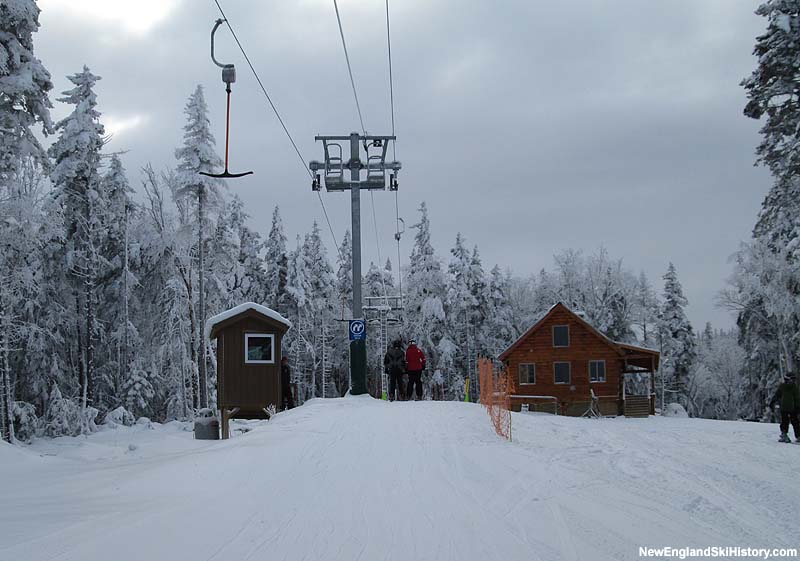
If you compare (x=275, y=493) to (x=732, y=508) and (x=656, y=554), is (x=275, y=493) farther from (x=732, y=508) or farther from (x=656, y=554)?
(x=732, y=508)

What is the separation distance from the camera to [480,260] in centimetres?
5812

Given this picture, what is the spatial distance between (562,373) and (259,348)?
76.7 ft

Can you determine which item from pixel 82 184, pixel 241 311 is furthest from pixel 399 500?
pixel 82 184

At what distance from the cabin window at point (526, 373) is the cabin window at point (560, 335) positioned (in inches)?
77.8

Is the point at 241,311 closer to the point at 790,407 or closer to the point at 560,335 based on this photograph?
the point at 790,407

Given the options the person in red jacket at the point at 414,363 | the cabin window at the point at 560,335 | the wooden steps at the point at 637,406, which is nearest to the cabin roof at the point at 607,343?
the cabin window at the point at 560,335

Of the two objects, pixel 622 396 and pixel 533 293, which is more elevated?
pixel 533 293

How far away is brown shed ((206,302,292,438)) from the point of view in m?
21.2

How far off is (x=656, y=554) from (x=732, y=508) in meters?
2.13

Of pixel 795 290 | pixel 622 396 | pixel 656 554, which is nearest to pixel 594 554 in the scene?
pixel 656 554

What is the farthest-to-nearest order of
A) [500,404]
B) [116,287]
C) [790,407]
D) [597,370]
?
[597,370] < [116,287] < [790,407] < [500,404]

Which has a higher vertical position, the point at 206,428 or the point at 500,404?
the point at 500,404

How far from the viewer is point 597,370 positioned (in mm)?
39562

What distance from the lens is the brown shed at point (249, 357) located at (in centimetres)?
2117
